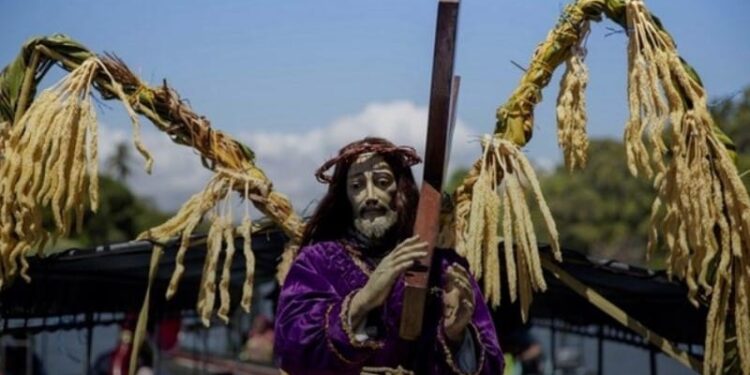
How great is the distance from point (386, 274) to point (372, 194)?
15.8 inches

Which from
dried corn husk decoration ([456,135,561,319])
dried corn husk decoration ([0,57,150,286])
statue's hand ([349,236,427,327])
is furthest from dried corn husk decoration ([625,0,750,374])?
dried corn husk decoration ([0,57,150,286])

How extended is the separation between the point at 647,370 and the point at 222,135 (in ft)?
10.9

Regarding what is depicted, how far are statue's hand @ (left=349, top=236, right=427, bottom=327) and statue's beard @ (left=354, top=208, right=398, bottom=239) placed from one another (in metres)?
0.28

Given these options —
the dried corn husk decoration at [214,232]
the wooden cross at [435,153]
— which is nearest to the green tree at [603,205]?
the dried corn husk decoration at [214,232]

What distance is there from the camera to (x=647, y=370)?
275 inches

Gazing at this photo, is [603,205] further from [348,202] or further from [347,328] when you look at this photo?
[347,328]

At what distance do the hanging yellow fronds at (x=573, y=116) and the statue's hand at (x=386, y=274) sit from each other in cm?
87

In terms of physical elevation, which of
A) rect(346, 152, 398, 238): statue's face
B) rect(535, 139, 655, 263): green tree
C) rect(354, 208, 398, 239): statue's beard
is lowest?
rect(354, 208, 398, 239): statue's beard

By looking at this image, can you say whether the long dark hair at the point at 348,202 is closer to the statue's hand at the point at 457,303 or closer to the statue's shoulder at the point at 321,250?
the statue's shoulder at the point at 321,250

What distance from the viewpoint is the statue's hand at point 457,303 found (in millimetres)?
3297

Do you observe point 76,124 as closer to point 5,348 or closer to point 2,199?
point 2,199

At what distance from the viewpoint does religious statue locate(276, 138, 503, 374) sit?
326 cm

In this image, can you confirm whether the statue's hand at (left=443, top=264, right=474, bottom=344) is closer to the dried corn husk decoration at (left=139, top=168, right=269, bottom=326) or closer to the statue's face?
the statue's face

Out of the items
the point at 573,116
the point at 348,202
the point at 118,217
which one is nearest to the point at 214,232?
the point at 348,202
